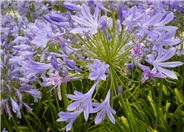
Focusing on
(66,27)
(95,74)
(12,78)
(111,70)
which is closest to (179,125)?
(111,70)

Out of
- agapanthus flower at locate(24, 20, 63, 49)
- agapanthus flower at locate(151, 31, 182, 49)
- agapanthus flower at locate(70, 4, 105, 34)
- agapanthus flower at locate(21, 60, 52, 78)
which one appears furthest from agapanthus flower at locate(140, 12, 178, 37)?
agapanthus flower at locate(21, 60, 52, 78)

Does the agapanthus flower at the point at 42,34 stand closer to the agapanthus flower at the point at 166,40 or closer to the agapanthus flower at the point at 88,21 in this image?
the agapanthus flower at the point at 88,21

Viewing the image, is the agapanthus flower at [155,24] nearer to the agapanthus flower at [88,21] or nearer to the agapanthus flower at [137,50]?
the agapanthus flower at [137,50]

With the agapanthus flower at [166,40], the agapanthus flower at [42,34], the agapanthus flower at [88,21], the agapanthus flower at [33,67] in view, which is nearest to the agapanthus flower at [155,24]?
the agapanthus flower at [166,40]

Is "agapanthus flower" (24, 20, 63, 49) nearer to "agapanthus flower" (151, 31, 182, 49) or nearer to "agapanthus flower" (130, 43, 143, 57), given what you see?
"agapanthus flower" (130, 43, 143, 57)

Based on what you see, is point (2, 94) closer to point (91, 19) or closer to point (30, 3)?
point (91, 19)

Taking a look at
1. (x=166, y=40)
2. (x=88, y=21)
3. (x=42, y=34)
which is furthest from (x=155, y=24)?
(x=42, y=34)

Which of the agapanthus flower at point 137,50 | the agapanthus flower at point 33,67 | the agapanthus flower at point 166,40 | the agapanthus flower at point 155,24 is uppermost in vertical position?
the agapanthus flower at point 155,24

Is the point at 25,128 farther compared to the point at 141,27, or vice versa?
the point at 25,128

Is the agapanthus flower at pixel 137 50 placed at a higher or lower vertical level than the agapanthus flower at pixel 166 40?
lower

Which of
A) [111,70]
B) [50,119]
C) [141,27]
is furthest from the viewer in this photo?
[50,119]

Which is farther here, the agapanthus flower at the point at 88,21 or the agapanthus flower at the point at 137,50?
the agapanthus flower at the point at 137,50
